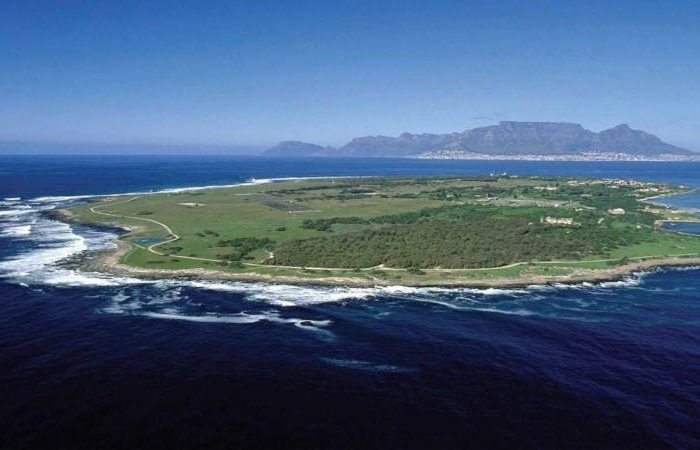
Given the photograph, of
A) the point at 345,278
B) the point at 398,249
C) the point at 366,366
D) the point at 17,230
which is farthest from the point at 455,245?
the point at 17,230

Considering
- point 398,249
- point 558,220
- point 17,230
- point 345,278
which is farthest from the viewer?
point 558,220

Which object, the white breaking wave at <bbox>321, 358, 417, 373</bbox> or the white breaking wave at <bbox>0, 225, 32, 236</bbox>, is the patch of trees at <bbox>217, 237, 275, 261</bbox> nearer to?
the white breaking wave at <bbox>321, 358, 417, 373</bbox>

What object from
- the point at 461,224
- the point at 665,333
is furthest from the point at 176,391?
the point at 461,224

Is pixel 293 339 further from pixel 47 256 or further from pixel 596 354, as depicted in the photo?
pixel 47 256

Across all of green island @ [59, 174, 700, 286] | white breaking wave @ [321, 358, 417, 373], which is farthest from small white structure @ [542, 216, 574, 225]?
white breaking wave @ [321, 358, 417, 373]

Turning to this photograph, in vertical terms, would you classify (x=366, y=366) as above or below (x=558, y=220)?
below

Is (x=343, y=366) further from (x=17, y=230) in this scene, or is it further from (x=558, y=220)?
(x=17, y=230)

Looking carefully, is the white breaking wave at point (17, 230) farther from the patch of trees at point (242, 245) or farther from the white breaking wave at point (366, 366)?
the white breaking wave at point (366, 366)

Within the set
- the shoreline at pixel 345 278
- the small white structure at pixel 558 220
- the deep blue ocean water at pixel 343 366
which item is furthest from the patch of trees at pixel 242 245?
the small white structure at pixel 558 220
